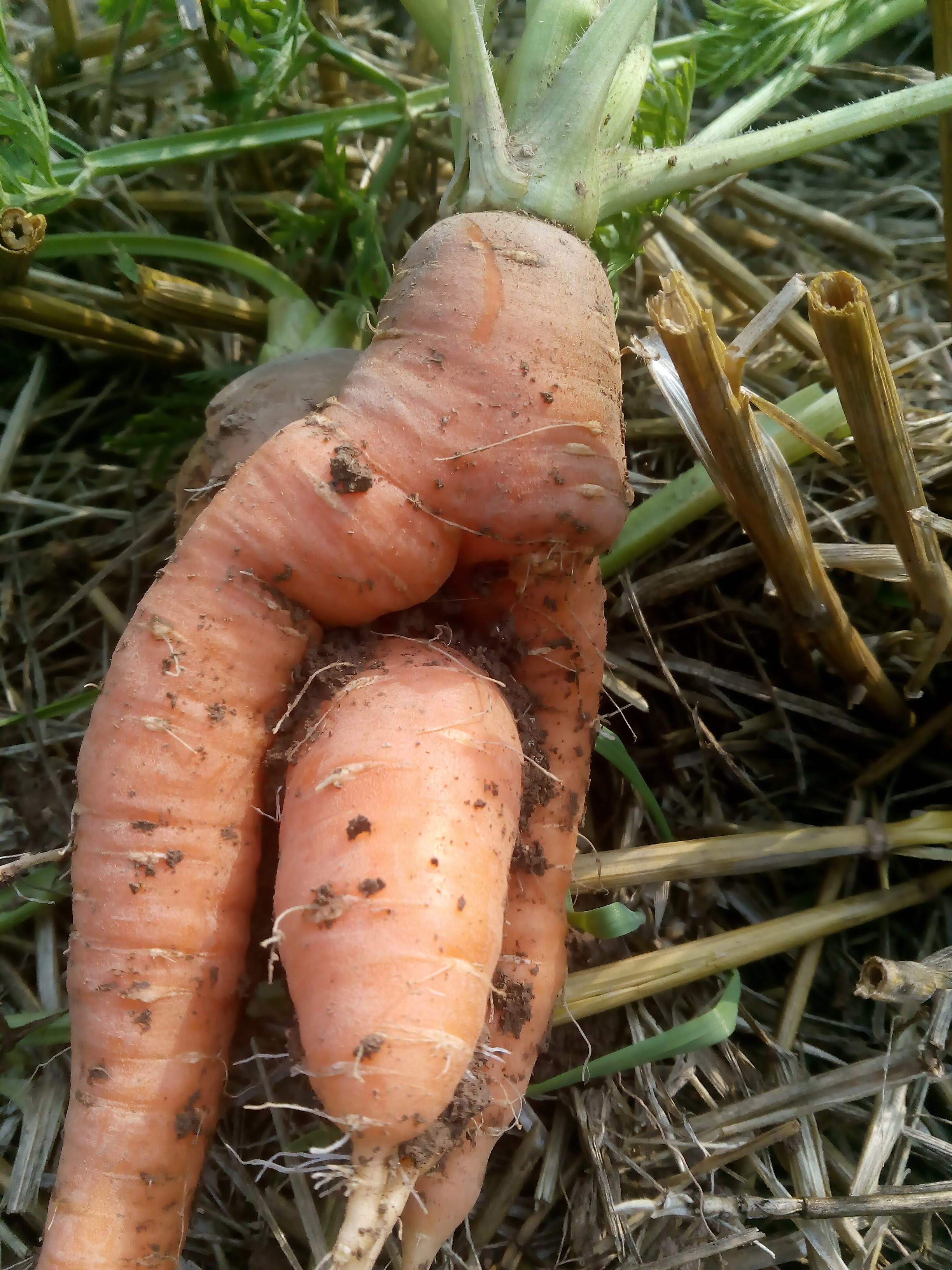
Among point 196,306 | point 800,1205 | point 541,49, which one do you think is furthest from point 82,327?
point 800,1205

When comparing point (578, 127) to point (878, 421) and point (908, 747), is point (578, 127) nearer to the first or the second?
point (878, 421)

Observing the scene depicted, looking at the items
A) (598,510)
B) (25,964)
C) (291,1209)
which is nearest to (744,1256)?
(291,1209)

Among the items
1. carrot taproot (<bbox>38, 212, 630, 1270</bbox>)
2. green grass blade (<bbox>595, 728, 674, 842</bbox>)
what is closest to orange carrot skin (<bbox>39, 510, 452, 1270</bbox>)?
carrot taproot (<bbox>38, 212, 630, 1270</bbox>)

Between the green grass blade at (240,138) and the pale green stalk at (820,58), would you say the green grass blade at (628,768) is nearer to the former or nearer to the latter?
the pale green stalk at (820,58)

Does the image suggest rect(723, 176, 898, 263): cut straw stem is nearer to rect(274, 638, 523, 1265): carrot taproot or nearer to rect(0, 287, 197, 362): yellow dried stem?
rect(0, 287, 197, 362): yellow dried stem

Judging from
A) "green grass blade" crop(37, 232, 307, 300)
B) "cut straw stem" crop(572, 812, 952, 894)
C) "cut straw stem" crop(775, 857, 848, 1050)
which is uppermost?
"green grass blade" crop(37, 232, 307, 300)

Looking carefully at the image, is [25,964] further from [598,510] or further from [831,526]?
[831,526]

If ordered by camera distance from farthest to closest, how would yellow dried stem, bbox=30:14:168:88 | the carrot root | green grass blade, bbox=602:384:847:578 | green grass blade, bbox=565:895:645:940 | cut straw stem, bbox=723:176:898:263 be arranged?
cut straw stem, bbox=723:176:898:263, yellow dried stem, bbox=30:14:168:88, green grass blade, bbox=602:384:847:578, green grass blade, bbox=565:895:645:940, the carrot root
